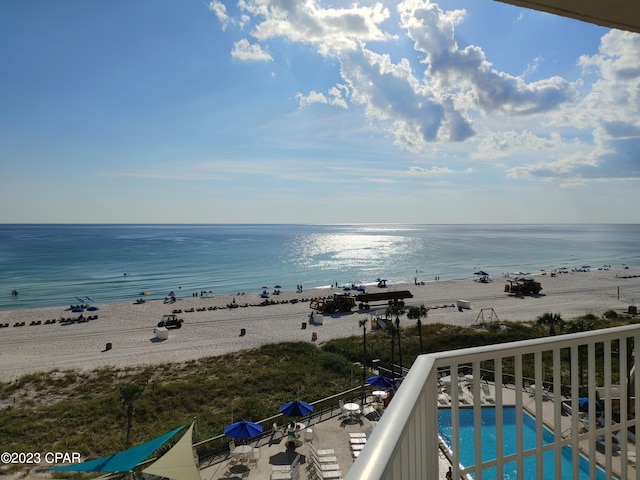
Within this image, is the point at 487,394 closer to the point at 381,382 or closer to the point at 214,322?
the point at 381,382

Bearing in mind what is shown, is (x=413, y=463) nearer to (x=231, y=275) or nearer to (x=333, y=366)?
(x=333, y=366)

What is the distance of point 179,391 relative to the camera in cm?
1505

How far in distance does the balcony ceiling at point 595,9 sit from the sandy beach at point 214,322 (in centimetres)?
2137

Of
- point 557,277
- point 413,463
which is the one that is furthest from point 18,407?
point 557,277

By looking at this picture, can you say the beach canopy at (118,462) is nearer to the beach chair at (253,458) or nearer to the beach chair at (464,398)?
the beach chair at (253,458)

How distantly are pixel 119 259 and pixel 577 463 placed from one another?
270 ft

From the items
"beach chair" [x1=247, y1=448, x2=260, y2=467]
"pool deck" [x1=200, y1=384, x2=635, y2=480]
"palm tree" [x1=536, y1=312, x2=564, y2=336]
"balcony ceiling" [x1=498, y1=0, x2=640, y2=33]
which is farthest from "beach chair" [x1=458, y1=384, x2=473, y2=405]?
"balcony ceiling" [x1=498, y1=0, x2=640, y2=33]

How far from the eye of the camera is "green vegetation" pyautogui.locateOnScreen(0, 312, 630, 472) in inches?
471

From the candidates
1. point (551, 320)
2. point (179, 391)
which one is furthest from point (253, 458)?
point (551, 320)

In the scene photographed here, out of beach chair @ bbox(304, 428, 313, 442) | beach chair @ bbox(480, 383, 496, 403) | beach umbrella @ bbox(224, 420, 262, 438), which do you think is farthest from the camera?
beach chair @ bbox(480, 383, 496, 403)

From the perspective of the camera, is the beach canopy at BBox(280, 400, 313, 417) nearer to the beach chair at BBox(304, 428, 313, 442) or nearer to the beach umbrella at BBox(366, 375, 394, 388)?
the beach chair at BBox(304, 428, 313, 442)

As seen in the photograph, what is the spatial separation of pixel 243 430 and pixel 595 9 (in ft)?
34.9

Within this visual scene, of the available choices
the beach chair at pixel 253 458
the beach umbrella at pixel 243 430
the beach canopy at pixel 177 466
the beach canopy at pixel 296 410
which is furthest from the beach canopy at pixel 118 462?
the beach canopy at pixel 296 410

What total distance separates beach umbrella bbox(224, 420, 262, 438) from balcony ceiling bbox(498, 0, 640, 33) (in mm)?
10380
